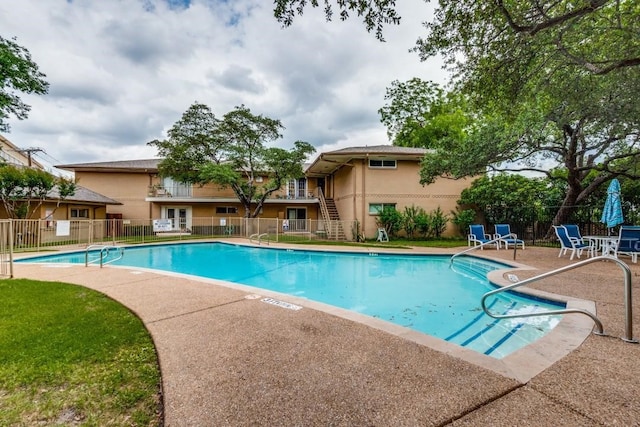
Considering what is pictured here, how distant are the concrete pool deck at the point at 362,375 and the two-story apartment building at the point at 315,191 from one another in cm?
1399

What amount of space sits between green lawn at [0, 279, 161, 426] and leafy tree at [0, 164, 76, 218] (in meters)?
12.9

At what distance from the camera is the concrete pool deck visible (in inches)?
84.6

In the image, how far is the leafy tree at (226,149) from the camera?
64.4 feet

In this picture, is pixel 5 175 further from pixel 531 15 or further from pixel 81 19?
pixel 531 15

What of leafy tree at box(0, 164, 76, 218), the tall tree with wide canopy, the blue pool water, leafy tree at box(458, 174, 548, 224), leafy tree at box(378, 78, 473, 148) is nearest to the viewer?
the blue pool water

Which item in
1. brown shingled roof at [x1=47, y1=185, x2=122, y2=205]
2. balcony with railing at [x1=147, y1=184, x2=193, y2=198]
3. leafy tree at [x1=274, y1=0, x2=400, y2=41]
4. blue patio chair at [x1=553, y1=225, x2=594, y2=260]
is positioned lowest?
blue patio chair at [x1=553, y1=225, x2=594, y2=260]

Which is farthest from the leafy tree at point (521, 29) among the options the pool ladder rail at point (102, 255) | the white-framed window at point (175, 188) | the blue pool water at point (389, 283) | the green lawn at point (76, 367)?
the white-framed window at point (175, 188)

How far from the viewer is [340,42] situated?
7750 millimetres

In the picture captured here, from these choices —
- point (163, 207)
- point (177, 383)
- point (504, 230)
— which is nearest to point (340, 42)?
point (177, 383)

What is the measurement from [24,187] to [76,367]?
650 inches

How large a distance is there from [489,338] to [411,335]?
184 cm

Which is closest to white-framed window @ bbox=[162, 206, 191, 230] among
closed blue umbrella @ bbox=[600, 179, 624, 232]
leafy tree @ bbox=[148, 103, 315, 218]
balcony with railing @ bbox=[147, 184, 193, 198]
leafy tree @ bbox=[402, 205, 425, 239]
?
balcony with railing @ bbox=[147, 184, 193, 198]

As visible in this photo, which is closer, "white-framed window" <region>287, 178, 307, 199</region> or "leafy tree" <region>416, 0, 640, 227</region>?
"leafy tree" <region>416, 0, 640, 227</region>

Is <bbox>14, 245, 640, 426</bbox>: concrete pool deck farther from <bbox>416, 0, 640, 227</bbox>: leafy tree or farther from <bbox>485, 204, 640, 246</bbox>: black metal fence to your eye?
<bbox>485, 204, 640, 246</bbox>: black metal fence
